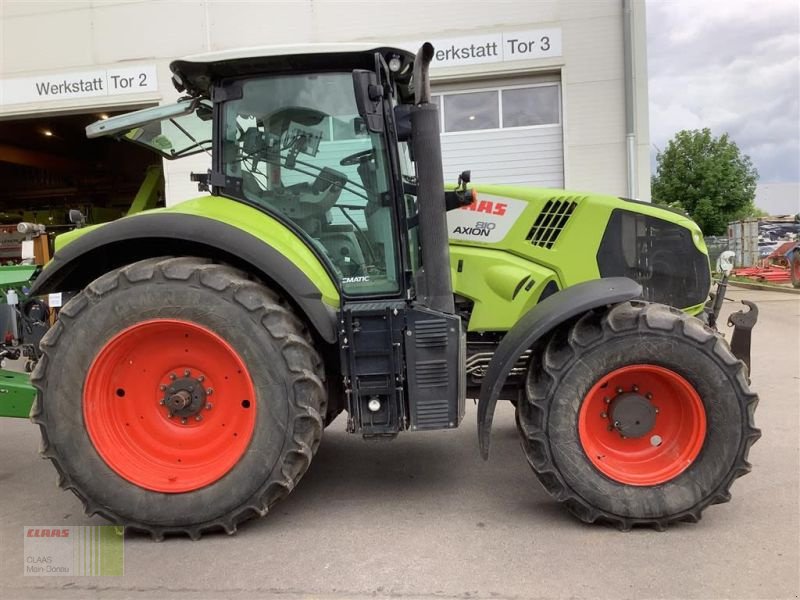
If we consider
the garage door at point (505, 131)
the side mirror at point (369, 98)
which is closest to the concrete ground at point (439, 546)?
the side mirror at point (369, 98)

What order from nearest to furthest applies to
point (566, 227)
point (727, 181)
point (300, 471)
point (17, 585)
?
point (17, 585)
point (300, 471)
point (566, 227)
point (727, 181)

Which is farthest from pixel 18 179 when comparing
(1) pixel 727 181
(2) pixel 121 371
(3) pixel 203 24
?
(1) pixel 727 181

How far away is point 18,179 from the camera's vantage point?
682 inches

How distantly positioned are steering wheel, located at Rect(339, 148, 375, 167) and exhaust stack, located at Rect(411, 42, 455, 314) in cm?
22

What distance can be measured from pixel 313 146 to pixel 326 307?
847mm

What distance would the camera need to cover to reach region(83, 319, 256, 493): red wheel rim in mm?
3121

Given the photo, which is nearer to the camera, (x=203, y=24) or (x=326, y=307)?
(x=326, y=307)

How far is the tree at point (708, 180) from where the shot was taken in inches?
1031

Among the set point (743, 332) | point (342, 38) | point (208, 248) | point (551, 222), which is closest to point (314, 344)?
point (208, 248)

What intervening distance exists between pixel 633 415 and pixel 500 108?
7332 mm

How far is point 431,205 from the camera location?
3125 mm

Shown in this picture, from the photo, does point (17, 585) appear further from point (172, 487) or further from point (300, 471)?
point (300, 471)

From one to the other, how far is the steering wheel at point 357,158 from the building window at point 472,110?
6.85 m

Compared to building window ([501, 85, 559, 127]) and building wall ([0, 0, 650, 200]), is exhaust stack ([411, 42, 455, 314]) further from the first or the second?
building window ([501, 85, 559, 127])
